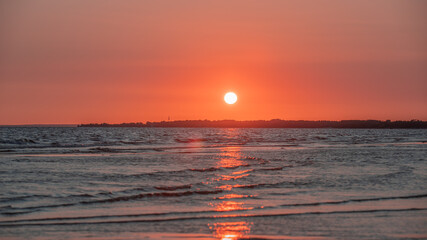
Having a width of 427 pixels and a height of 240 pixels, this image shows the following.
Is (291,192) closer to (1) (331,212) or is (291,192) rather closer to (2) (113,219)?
(1) (331,212)

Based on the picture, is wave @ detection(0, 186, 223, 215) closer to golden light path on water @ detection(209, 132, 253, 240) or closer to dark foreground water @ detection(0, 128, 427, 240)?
dark foreground water @ detection(0, 128, 427, 240)

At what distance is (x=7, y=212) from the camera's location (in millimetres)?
13555

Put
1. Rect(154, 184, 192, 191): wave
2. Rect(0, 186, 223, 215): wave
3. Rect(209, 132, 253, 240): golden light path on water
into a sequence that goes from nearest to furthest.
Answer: Rect(209, 132, 253, 240): golden light path on water
Rect(0, 186, 223, 215): wave
Rect(154, 184, 192, 191): wave

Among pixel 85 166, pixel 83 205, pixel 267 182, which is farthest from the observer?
pixel 85 166

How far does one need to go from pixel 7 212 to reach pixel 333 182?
12606mm

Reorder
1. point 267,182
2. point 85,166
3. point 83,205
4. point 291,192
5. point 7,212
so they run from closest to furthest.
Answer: point 7,212, point 83,205, point 291,192, point 267,182, point 85,166

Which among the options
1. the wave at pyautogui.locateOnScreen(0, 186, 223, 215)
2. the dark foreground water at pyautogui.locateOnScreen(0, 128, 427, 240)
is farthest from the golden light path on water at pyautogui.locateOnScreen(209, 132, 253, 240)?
the wave at pyautogui.locateOnScreen(0, 186, 223, 215)

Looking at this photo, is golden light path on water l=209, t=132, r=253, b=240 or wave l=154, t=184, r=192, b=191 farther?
wave l=154, t=184, r=192, b=191

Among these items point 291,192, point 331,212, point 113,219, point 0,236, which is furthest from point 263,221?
point 0,236

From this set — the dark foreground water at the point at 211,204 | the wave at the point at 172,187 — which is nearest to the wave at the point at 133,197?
the dark foreground water at the point at 211,204

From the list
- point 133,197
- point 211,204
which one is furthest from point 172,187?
point 211,204

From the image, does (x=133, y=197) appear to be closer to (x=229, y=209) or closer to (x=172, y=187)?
(x=172, y=187)

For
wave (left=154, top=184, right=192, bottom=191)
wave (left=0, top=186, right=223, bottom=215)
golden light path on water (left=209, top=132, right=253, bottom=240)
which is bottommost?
golden light path on water (left=209, top=132, right=253, bottom=240)

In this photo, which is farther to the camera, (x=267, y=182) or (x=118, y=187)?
(x=267, y=182)
